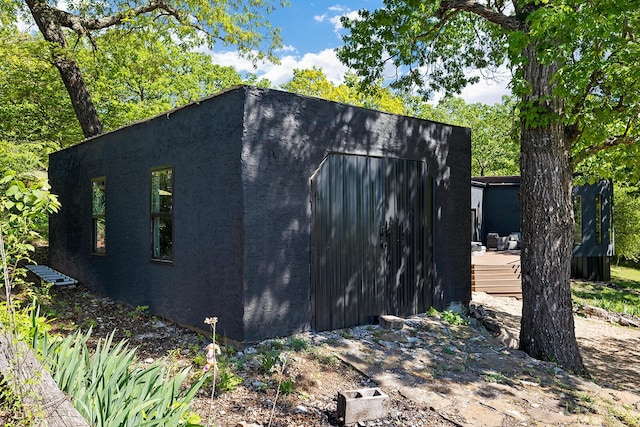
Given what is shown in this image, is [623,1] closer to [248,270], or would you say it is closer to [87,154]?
[248,270]

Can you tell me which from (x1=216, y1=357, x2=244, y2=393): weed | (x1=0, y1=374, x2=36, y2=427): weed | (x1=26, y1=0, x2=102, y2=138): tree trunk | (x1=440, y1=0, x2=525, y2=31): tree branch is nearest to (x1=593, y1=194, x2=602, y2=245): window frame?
(x1=440, y1=0, x2=525, y2=31): tree branch

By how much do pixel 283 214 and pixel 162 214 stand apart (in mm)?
2163

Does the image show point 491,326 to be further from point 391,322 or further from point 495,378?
point 495,378

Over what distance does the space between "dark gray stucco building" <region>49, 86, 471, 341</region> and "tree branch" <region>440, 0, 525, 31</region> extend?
1.77 meters

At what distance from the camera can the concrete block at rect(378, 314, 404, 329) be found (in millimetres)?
5707

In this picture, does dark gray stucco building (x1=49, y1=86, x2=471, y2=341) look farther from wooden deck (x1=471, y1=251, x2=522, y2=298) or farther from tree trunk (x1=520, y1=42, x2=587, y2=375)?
wooden deck (x1=471, y1=251, x2=522, y2=298)

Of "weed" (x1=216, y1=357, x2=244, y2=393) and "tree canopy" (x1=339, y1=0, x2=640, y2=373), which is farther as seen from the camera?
"tree canopy" (x1=339, y1=0, x2=640, y2=373)

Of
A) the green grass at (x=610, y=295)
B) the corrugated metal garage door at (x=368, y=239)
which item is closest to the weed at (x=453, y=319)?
the corrugated metal garage door at (x=368, y=239)

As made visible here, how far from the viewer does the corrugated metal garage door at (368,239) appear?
5.43m

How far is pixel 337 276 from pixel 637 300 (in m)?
12.3

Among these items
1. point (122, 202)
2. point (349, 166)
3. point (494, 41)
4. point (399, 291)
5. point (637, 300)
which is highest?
point (494, 41)

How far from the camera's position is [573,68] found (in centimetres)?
526

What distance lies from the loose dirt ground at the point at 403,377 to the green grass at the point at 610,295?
17.5 ft

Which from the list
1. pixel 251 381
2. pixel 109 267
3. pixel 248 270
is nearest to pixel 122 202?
pixel 109 267
